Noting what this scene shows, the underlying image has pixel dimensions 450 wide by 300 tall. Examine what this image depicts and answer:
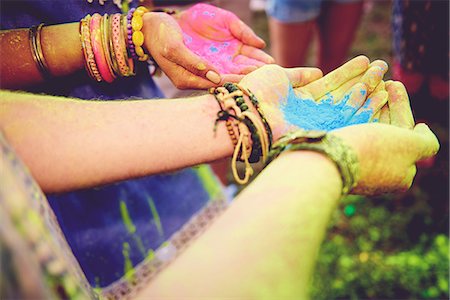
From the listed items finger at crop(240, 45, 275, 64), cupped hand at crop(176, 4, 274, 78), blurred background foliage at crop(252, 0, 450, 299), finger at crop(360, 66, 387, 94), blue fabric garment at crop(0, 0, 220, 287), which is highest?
cupped hand at crop(176, 4, 274, 78)

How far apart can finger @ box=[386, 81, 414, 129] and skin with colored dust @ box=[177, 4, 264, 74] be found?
42cm

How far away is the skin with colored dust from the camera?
1.30 metres

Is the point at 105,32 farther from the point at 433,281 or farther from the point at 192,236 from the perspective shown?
the point at 433,281

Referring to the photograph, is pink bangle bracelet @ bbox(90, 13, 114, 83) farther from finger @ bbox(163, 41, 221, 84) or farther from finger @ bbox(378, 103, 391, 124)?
finger @ bbox(378, 103, 391, 124)

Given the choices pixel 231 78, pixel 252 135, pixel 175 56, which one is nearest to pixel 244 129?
pixel 252 135

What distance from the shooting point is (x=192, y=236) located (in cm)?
141

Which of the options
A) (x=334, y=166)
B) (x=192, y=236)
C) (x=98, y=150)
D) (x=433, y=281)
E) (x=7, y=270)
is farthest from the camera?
(x=433, y=281)

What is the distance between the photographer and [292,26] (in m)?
2.53

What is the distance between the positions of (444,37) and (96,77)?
1.47 m

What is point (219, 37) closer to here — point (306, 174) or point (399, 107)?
point (399, 107)

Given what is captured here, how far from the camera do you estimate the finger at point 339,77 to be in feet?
3.89

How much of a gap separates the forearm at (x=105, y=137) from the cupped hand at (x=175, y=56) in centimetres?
15

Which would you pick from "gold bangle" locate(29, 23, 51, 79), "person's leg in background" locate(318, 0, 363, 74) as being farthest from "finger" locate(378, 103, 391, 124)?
"person's leg in background" locate(318, 0, 363, 74)

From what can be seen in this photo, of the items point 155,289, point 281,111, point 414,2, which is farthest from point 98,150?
point 414,2
